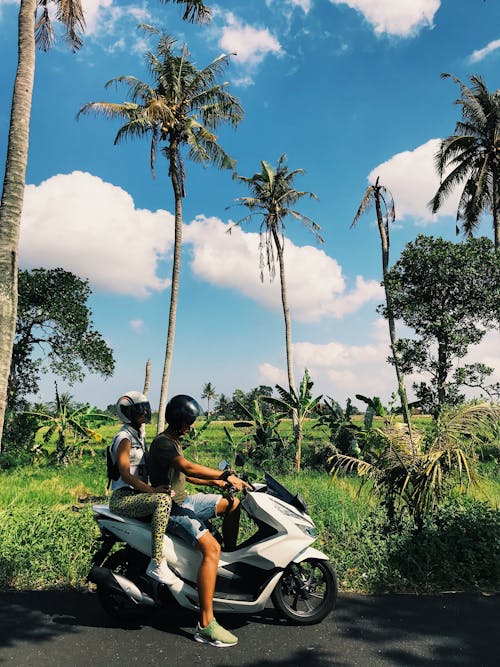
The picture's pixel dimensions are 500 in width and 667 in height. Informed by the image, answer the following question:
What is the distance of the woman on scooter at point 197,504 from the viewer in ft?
12.7

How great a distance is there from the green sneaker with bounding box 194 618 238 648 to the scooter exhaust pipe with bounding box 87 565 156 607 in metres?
0.44

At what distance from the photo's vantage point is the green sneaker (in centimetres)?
380

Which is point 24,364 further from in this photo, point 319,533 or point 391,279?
point 319,533

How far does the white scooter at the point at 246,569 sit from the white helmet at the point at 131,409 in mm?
773

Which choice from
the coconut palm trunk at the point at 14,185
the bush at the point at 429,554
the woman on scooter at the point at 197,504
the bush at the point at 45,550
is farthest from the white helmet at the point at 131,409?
the coconut palm trunk at the point at 14,185

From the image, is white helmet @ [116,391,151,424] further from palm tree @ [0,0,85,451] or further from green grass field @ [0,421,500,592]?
palm tree @ [0,0,85,451]

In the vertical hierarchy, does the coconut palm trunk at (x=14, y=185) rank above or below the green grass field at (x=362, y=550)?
above

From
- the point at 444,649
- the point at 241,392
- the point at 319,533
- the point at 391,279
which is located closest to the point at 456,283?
the point at 391,279

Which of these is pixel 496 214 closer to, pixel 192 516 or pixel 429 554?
pixel 429 554

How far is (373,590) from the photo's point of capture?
5.11 meters

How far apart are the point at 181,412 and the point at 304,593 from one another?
1.74 meters

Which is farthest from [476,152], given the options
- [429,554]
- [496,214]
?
[429,554]

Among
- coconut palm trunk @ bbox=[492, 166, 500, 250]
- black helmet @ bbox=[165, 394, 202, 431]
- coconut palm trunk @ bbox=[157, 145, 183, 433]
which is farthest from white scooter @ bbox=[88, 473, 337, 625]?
coconut palm trunk @ bbox=[492, 166, 500, 250]

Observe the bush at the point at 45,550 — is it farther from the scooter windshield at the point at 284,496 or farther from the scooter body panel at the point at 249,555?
the scooter windshield at the point at 284,496
